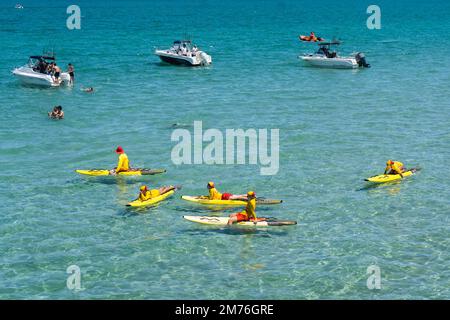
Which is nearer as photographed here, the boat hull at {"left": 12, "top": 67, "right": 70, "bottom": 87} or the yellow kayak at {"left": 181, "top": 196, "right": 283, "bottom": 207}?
the yellow kayak at {"left": 181, "top": 196, "right": 283, "bottom": 207}

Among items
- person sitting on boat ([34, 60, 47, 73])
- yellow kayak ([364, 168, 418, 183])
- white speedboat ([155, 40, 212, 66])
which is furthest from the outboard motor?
yellow kayak ([364, 168, 418, 183])

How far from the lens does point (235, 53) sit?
90.2 metres

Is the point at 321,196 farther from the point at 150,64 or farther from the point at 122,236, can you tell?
the point at 150,64

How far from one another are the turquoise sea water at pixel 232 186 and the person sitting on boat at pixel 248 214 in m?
0.59

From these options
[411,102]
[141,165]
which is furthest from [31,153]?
[411,102]

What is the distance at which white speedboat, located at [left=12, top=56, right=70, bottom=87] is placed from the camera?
61375mm

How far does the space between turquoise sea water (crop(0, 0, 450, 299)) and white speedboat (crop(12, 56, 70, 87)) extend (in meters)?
1.05

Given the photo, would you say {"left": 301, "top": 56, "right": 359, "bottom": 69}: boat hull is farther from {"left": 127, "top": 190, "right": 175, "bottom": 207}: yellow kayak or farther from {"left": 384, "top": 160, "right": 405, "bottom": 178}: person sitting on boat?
{"left": 127, "top": 190, "right": 175, "bottom": 207}: yellow kayak

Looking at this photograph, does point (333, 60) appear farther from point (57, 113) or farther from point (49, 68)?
point (57, 113)

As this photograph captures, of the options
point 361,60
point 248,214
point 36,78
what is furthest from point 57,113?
point 361,60

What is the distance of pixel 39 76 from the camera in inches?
2427

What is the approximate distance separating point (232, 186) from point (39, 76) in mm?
32336

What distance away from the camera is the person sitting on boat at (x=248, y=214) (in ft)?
96.1

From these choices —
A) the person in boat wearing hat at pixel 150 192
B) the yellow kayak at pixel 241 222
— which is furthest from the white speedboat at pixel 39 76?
the yellow kayak at pixel 241 222
